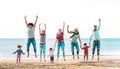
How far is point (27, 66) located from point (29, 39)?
2.57 metres

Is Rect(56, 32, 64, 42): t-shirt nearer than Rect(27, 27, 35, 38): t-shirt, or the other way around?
Rect(27, 27, 35, 38): t-shirt

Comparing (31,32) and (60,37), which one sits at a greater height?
(31,32)

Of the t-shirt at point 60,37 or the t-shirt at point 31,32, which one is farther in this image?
the t-shirt at point 60,37

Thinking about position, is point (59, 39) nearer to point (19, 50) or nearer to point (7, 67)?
point (19, 50)

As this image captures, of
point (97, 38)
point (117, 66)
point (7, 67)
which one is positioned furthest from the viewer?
point (97, 38)

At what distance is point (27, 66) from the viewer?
81.2 feet

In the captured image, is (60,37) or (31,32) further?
(60,37)

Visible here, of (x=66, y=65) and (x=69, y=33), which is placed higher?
(x=69, y=33)

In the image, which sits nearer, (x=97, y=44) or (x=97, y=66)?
(x=97, y=66)

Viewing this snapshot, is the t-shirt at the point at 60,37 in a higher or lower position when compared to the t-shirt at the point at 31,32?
lower

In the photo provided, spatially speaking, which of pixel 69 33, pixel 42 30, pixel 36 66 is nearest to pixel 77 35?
pixel 69 33

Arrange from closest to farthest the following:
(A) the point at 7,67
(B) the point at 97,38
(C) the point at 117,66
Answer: (A) the point at 7,67, (C) the point at 117,66, (B) the point at 97,38

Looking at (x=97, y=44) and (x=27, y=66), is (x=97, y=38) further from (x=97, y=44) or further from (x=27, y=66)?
(x=27, y=66)

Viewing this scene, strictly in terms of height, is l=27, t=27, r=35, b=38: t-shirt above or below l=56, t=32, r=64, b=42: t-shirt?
above
